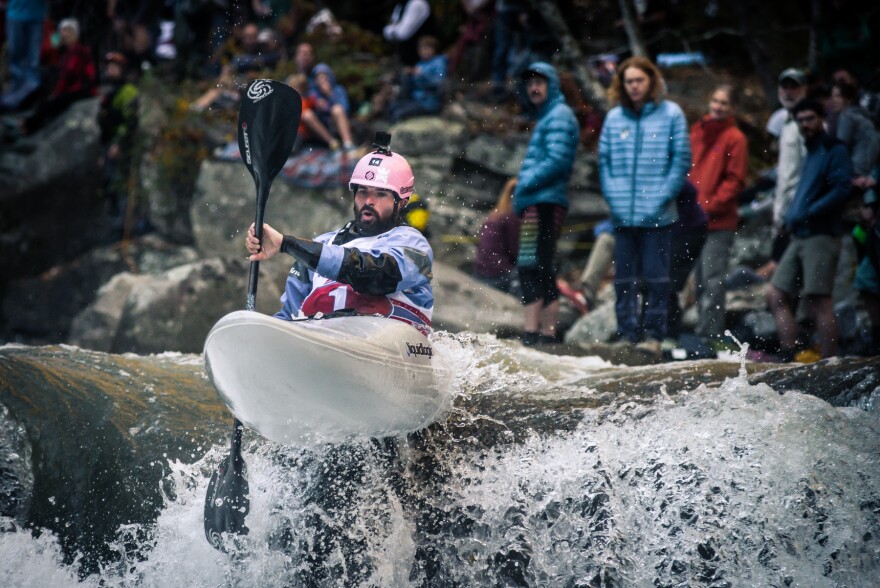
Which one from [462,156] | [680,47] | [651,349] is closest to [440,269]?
[462,156]

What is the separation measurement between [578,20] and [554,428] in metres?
6.91

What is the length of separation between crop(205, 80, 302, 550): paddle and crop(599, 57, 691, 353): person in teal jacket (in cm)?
274

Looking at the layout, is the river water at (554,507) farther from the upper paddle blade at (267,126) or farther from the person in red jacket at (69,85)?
the person in red jacket at (69,85)

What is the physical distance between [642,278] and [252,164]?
3190mm

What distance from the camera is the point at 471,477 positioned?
4.64m

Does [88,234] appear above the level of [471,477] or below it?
below

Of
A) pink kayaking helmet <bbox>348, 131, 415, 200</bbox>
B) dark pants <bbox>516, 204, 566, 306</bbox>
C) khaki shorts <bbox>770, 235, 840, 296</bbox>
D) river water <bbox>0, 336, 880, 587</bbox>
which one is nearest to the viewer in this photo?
river water <bbox>0, 336, 880, 587</bbox>

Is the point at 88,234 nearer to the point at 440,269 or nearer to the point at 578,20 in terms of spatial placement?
the point at 440,269

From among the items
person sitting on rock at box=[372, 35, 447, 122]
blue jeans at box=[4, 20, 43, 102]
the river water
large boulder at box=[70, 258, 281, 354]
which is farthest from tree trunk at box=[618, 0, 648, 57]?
blue jeans at box=[4, 20, 43, 102]

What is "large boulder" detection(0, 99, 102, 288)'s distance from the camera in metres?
13.4

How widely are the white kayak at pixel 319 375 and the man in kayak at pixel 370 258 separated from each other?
0.19 metres

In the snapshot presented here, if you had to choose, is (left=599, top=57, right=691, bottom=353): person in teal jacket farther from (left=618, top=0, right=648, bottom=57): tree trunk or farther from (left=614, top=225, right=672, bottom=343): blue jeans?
(left=618, top=0, right=648, bottom=57): tree trunk

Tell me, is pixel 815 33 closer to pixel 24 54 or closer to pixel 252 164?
pixel 252 164

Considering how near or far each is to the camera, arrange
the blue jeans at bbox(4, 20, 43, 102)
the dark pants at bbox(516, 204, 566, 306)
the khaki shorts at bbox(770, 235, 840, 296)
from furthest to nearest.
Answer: the blue jeans at bbox(4, 20, 43, 102) < the dark pants at bbox(516, 204, 566, 306) < the khaki shorts at bbox(770, 235, 840, 296)
